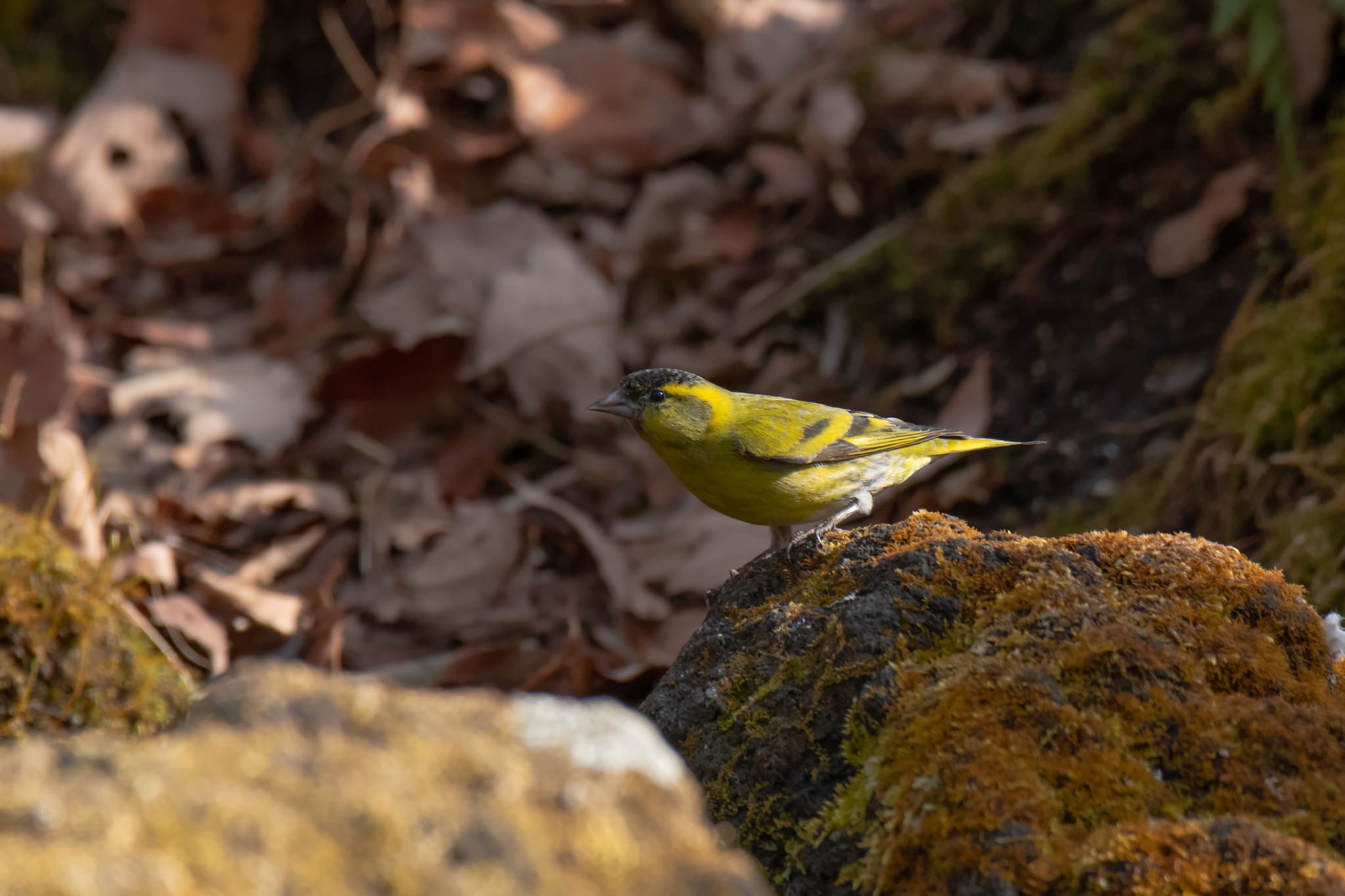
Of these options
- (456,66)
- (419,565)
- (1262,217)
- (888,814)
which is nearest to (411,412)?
(419,565)

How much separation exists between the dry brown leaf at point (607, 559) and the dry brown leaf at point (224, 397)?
135cm

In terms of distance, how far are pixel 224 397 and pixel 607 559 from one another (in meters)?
2.54

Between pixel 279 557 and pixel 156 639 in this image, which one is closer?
pixel 156 639

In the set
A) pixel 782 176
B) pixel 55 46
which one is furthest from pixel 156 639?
pixel 55 46

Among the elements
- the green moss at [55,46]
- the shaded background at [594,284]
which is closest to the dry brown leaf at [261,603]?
the shaded background at [594,284]

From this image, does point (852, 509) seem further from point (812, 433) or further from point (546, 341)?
point (546, 341)

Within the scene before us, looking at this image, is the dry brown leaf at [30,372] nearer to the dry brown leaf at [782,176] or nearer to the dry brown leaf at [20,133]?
the dry brown leaf at [20,133]

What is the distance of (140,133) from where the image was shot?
8.93 metres

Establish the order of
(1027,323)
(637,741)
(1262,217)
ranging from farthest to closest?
(1027,323) → (1262,217) → (637,741)

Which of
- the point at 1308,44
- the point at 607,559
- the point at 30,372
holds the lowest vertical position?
the point at 30,372

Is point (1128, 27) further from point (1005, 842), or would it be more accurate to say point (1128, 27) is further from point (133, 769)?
point (133, 769)

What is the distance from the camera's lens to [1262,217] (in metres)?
5.84

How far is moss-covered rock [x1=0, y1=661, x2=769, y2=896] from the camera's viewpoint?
150 centimetres

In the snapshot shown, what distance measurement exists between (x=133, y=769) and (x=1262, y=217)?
18.5 feet
